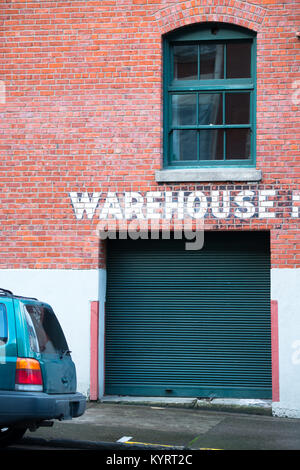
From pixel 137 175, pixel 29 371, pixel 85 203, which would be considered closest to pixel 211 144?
pixel 137 175

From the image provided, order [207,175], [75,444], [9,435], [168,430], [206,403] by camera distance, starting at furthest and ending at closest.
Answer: [207,175] < [206,403] < [168,430] < [75,444] < [9,435]

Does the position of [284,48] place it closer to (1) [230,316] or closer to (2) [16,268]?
(1) [230,316]

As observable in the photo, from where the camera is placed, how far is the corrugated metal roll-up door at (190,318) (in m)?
11.8

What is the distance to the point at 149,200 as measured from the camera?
1173cm

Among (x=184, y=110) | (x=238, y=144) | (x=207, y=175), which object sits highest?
(x=184, y=110)

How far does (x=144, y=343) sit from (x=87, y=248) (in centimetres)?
195

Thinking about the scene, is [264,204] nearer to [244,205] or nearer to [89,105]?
[244,205]

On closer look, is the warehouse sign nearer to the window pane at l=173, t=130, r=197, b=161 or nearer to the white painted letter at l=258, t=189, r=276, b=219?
the white painted letter at l=258, t=189, r=276, b=219

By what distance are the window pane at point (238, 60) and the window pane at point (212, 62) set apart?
0.12 meters

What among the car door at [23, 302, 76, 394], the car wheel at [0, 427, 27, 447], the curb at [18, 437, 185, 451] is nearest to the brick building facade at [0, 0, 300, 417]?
the curb at [18, 437, 185, 451]

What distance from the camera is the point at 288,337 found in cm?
1113

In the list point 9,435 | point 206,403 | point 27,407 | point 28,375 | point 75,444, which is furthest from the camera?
point 206,403

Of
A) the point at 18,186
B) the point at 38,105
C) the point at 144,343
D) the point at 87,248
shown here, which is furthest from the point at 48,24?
the point at 144,343

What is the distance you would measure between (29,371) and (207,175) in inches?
213
